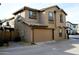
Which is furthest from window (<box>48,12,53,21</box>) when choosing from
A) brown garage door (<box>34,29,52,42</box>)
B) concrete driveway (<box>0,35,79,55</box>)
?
concrete driveway (<box>0,35,79,55</box>)

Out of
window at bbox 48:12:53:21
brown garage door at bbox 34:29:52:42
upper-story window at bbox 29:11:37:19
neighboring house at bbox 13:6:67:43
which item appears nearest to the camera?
neighboring house at bbox 13:6:67:43

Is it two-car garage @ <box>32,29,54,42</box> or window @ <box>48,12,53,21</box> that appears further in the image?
window @ <box>48,12,53,21</box>

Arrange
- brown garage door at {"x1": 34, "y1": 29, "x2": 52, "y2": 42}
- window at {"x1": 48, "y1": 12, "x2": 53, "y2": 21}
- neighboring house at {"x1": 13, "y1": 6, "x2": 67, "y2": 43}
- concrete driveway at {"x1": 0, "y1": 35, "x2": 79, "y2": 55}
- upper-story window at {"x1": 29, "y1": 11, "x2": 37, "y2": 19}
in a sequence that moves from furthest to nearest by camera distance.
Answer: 1. window at {"x1": 48, "y1": 12, "x2": 53, "y2": 21}
2. upper-story window at {"x1": 29, "y1": 11, "x2": 37, "y2": 19}
3. brown garage door at {"x1": 34, "y1": 29, "x2": 52, "y2": 42}
4. neighboring house at {"x1": 13, "y1": 6, "x2": 67, "y2": 43}
5. concrete driveway at {"x1": 0, "y1": 35, "x2": 79, "y2": 55}

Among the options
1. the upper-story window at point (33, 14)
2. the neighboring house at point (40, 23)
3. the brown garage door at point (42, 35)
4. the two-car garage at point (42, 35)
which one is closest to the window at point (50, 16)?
the neighboring house at point (40, 23)

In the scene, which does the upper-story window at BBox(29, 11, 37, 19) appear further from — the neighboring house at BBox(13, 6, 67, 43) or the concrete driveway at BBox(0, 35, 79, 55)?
the concrete driveway at BBox(0, 35, 79, 55)

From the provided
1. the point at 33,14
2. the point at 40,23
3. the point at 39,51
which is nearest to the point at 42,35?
the point at 40,23

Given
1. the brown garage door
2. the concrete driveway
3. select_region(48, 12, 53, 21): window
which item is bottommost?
the concrete driveway

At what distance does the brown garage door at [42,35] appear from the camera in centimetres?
2458

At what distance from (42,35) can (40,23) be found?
10.0 feet

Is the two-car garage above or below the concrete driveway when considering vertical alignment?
above

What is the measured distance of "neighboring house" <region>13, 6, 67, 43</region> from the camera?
24.4m

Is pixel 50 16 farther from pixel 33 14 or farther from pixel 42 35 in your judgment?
pixel 42 35

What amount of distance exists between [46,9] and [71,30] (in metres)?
34.4

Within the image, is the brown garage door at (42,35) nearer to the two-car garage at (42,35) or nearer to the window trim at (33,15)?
the two-car garage at (42,35)
